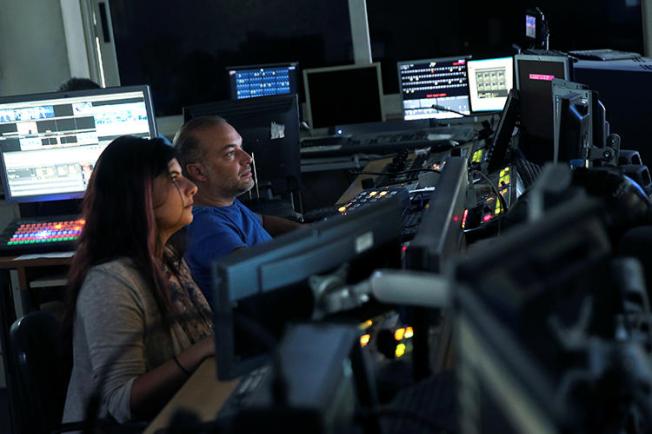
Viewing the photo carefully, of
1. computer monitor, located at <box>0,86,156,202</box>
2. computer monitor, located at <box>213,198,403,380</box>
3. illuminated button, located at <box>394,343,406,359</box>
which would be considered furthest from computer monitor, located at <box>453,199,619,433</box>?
computer monitor, located at <box>0,86,156,202</box>

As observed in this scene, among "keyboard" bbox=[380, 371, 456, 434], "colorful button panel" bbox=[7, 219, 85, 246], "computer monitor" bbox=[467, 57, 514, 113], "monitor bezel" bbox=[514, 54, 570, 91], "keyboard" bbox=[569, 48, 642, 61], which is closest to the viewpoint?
"keyboard" bbox=[380, 371, 456, 434]

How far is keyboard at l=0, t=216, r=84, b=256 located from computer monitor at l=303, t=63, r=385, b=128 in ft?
6.73

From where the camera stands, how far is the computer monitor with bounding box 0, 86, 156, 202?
4.09 metres

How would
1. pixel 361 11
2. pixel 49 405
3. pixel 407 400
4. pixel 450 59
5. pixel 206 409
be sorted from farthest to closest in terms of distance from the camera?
1. pixel 361 11
2. pixel 450 59
3. pixel 49 405
4. pixel 206 409
5. pixel 407 400

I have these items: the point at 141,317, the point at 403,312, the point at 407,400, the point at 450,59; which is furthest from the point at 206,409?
the point at 450,59

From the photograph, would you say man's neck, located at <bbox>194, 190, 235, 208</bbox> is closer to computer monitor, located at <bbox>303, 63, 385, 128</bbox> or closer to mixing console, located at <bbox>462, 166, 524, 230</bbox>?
mixing console, located at <bbox>462, 166, 524, 230</bbox>

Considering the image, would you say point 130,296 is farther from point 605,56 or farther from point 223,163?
point 605,56

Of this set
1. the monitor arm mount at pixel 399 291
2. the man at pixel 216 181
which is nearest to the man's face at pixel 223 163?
the man at pixel 216 181

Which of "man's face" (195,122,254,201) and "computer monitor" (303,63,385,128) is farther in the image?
"computer monitor" (303,63,385,128)

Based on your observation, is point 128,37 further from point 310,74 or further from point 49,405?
point 49,405

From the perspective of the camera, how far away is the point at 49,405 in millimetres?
2260

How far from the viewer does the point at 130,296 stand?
2055 mm

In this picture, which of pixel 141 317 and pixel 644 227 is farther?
pixel 141 317

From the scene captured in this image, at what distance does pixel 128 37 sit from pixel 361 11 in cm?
148
